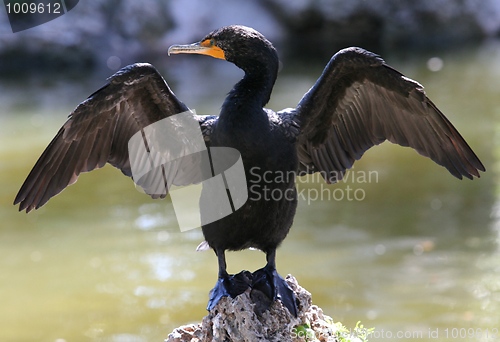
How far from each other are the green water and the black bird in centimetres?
170

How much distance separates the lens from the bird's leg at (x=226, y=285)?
3781mm

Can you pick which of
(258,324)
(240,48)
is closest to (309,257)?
(258,324)

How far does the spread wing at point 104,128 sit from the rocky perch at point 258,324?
94 centimetres

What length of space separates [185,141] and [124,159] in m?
0.36

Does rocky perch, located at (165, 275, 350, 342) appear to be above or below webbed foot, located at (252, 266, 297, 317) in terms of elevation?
below

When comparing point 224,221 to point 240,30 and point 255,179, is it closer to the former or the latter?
point 255,179

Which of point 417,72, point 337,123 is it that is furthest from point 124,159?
point 417,72

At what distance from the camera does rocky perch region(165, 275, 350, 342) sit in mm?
3621

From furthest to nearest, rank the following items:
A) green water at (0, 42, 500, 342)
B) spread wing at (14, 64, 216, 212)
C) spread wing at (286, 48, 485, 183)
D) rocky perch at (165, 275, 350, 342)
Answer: green water at (0, 42, 500, 342) < spread wing at (286, 48, 485, 183) < spread wing at (14, 64, 216, 212) < rocky perch at (165, 275, 350, 342)

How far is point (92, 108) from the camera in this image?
12.8ft

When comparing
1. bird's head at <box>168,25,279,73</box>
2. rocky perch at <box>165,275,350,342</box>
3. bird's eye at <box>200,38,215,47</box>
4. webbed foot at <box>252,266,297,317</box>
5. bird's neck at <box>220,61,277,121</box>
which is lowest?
rocky perch at <box>165,275,350,342</box>

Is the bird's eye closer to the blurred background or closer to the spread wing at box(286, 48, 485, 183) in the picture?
the spread wing at box(286, 48, 485, 183)

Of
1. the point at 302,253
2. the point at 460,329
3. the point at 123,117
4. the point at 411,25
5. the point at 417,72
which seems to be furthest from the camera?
the point at 411,25

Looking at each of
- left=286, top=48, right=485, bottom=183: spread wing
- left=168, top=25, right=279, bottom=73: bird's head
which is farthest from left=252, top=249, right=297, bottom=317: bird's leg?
left=168, top=25, right=279, bottom=73: bird's head
